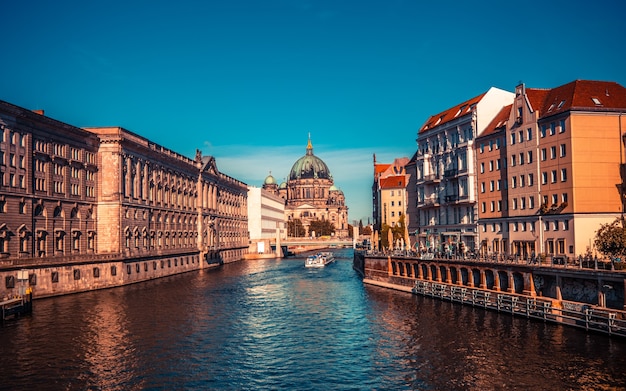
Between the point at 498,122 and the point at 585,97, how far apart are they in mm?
16383

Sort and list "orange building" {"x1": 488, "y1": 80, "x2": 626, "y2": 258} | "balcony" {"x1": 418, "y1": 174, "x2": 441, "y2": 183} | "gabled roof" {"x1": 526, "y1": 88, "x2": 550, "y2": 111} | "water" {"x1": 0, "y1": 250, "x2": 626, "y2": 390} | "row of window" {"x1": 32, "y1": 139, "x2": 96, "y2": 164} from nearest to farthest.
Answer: "water" {"x1": 0, "y1": 250, "x2": 626, "y2": 390}
"orange building" {"x1": 488, "y1": 80, "x2": 626, "y2": 258}
"gabled roof" {"x1": 526, "y1": 88, "x2": 550, "y2": 111}
"row of window" {"x1": 32, "y1": 139, "x2": 96, "y2": 164}
"balcony" {"x1": 418, "y1": 174, "x2": 441, "y2": 183}

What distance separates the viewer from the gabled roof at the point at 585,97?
67.9 m

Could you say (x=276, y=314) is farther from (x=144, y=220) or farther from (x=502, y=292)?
(x=144, y=220)

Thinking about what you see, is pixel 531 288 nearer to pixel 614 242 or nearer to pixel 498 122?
pixel 614 242

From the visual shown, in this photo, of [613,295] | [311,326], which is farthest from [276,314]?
[613,295]

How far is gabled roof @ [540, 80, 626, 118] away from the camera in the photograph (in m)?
67.9

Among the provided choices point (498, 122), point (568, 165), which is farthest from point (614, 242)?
point (498, 122)

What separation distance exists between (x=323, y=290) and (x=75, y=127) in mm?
42690

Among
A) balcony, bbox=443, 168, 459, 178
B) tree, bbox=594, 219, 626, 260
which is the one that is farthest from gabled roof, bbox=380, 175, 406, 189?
tree, bbox=594, 219, 626, 260

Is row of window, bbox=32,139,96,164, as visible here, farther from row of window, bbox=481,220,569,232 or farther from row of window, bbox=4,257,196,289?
row of window, bbox=481,220,569,232

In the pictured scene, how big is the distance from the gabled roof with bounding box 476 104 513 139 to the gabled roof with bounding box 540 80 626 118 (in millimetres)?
7226

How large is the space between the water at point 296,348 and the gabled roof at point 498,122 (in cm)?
2536

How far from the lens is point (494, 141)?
82500 mm

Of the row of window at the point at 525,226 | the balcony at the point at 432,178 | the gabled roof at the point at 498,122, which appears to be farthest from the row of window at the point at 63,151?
the row of window at the point at 525,226
